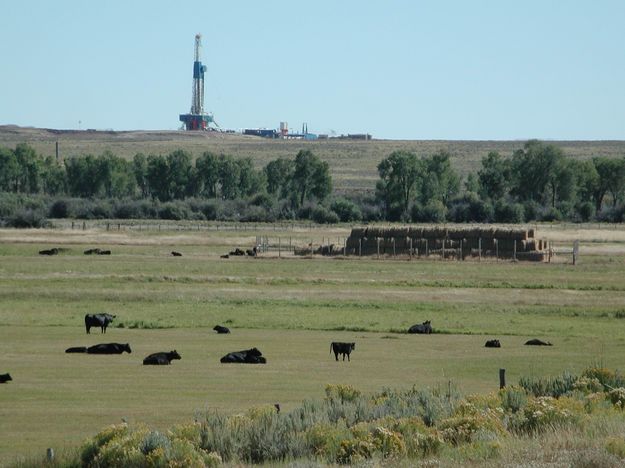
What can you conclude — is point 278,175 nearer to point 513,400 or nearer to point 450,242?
point 450,242

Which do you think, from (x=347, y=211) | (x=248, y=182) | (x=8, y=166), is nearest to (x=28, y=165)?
(x=8, y=166)

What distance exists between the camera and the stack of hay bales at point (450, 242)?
81.8m

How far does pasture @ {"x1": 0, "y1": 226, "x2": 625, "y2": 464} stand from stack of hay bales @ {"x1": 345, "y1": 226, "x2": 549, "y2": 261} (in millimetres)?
2629

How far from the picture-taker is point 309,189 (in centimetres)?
16062

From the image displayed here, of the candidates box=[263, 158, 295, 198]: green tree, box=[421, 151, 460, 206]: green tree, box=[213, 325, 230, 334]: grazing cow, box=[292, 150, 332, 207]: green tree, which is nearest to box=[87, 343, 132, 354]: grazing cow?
box=[213, 325, 230, 334]: grazing cow

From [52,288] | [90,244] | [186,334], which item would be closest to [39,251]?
[90,244]

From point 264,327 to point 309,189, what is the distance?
379ft

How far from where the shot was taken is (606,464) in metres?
16.6

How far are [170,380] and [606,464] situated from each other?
15.7 meters

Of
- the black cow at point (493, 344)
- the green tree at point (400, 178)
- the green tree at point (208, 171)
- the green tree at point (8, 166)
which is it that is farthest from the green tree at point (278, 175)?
the black cow at point (493, 344)

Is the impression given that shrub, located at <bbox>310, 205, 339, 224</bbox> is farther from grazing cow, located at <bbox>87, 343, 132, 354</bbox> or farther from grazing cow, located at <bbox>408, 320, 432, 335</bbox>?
grazing cow, located at <bbox>87, 343, 132, 354</bbox>

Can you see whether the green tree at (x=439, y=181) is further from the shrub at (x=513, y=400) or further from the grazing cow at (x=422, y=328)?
the shrub at (x=513, y=400)

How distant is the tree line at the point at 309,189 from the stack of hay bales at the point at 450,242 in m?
55.3

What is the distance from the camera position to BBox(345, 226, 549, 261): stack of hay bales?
268ft
